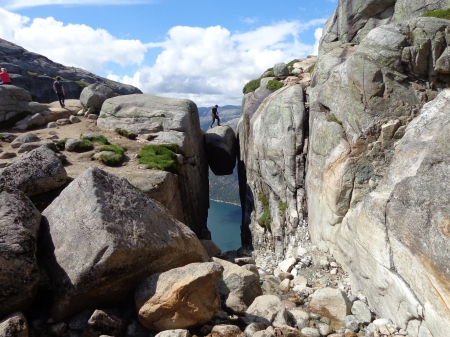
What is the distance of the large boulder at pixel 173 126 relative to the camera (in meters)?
28.5

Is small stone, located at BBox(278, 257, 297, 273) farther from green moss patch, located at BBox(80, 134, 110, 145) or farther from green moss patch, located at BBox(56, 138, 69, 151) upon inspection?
green moss patch, located at BBox(56, 138, 69, 151)

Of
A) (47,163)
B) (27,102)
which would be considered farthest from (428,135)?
(27,102)

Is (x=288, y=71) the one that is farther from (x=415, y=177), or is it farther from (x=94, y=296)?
(x=94, y=296)

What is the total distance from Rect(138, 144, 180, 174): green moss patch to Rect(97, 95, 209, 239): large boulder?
1.14m

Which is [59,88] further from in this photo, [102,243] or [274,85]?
[102,243]

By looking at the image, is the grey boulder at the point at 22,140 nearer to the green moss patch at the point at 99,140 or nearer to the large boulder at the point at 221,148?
the green moss patch at the point at 99,140

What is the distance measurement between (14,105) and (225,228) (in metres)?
128

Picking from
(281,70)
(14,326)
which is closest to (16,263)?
(14,326)

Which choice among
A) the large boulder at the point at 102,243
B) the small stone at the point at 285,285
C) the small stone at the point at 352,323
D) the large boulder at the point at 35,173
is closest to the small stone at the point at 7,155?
the large boulder at the point at 35,173

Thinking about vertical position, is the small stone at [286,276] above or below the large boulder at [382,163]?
below

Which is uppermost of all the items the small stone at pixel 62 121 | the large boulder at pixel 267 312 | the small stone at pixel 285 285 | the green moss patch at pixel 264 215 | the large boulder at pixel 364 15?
the large boulder at pixel 364 15

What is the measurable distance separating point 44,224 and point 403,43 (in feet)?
58.8

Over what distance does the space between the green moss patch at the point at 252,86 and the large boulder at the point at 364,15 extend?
7959mm

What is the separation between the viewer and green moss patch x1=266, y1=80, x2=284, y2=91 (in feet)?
105
